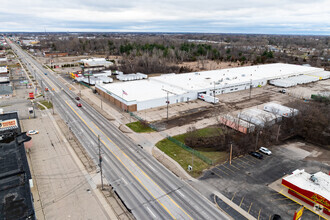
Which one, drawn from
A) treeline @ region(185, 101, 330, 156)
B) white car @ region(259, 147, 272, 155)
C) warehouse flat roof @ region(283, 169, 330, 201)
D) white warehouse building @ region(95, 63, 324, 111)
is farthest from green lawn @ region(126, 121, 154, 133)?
warehouse flat roof @ region(283, 169, 330, 201)

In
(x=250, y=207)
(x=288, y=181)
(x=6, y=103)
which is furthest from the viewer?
(x=6, y=103)

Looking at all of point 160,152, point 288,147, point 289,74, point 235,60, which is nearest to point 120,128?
point 160,152

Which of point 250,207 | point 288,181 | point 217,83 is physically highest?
point 217,83

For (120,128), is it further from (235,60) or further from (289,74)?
(235,60)

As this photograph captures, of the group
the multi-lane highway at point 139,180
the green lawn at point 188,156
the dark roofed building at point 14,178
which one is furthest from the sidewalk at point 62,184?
the green lawn at point 188,156

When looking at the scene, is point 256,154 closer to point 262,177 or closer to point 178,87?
point 262,177
